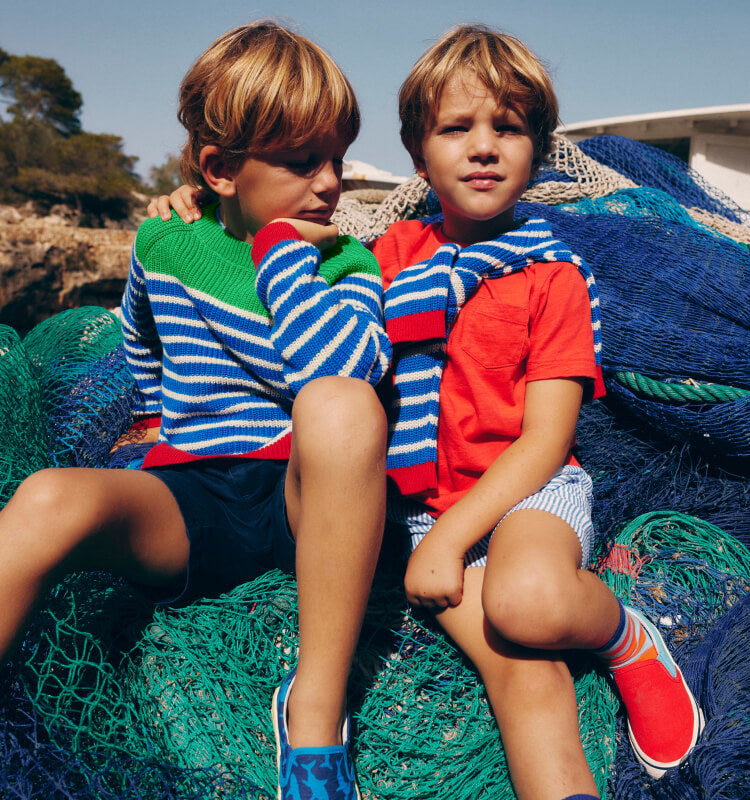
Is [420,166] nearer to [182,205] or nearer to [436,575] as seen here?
[182,205]

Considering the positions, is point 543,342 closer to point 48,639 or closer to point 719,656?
point 719,656

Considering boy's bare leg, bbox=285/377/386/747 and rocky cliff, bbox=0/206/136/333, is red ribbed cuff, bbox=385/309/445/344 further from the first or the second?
rocky cliff, bbox=0/206/136/333

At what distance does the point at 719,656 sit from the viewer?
1.40 m

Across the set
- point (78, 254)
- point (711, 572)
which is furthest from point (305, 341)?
point (78, 254)

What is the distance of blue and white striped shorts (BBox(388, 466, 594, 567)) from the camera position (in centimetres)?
139

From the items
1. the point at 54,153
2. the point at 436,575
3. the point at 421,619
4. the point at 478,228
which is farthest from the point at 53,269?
the point at 54,153

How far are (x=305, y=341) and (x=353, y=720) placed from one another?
0.78 metres

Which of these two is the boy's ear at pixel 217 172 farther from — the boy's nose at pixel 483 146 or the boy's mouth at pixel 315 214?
the boy's nose at pixel 483 146

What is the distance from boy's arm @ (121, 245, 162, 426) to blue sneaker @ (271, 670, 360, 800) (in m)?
1.00

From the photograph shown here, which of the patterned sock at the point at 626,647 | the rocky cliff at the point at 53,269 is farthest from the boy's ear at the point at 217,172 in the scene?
the rocky cliff at the point at 53,269

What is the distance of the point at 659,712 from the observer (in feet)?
4.29

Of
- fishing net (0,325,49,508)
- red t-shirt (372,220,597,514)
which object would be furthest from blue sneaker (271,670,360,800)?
fishing net (0,325,49,508)

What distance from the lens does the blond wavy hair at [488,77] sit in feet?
4.91

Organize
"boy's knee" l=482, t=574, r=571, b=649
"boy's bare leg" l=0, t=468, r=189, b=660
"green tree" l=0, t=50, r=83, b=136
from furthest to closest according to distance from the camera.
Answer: "green tree" l=0, t=50, r=83, b=136, "boy's knee" l=482, t=574, r=571, b=649, "boy's bare leg" l=0, t=468, r=189, b=660
